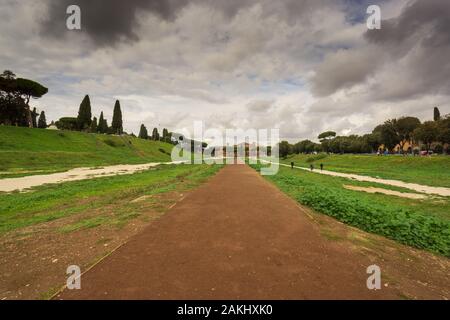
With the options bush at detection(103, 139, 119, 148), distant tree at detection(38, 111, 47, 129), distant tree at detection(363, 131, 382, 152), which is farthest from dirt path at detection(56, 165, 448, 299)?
distant tree at detection(38, 111, 47, 129)

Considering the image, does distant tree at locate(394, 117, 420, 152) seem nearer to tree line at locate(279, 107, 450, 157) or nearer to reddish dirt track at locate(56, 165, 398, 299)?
tree line at locate(279, 107, 450, 157)

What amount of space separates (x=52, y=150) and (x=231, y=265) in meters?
66.2

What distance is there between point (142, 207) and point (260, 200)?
6677 millimetres

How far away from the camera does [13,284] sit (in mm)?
4551

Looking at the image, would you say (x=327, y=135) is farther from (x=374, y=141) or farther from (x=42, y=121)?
(x=42, y=121)

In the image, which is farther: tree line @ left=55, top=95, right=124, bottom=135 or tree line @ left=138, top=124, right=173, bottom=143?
tree line @ left=138, top=124, right=173, bottom=143

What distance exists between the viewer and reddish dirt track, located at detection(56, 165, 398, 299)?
4.26 metres

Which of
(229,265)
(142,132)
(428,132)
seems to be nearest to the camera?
(229,265)

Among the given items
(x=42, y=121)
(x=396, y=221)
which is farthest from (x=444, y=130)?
(x=42, y=121)

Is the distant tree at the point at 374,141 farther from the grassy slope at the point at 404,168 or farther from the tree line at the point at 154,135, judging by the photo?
the tree line at the point at 154,135

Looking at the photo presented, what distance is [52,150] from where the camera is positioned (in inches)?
2169

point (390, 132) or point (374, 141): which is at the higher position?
point (390, 132)
